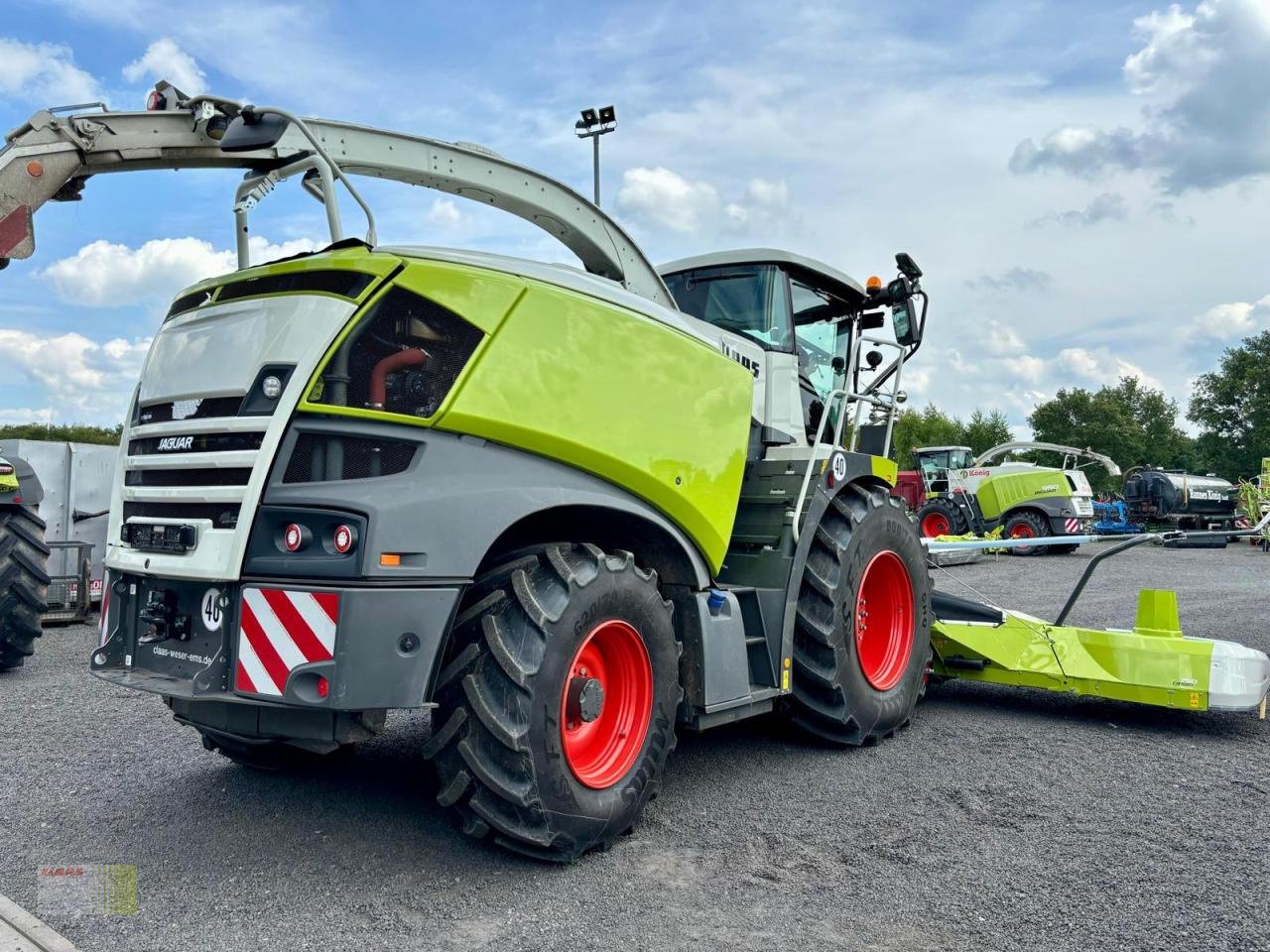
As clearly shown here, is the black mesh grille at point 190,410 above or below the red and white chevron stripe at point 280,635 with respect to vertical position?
above

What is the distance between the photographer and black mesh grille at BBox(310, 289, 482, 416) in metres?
3.44

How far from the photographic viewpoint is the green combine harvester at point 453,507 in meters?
3.35

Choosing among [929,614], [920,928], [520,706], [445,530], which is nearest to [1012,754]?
[929,614]

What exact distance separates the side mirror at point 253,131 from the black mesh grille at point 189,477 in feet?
4.46

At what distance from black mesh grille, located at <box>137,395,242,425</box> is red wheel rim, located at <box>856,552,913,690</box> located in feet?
11.8

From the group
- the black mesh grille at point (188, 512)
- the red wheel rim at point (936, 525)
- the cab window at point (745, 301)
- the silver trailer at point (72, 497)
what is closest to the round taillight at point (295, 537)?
the black mesh grille at point (188, 512)

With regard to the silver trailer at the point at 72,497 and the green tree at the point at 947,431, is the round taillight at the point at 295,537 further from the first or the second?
the green tree at the point at 947,431

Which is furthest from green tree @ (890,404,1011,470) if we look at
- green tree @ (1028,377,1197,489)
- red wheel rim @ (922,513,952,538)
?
red wheel rim @ (922,513,952,538)

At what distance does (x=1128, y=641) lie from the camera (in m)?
5.86

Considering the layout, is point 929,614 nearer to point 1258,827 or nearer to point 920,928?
point 1258,827

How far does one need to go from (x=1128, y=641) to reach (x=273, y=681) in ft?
15.8

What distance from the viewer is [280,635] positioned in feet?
10.8

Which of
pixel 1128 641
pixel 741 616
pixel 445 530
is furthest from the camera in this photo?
pixel 1128 641

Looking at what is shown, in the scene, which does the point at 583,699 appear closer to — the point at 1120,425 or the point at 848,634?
the point at 848,634
